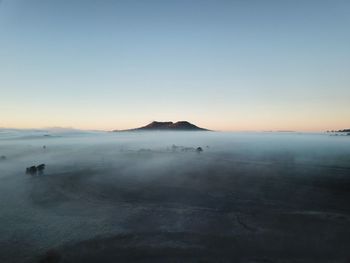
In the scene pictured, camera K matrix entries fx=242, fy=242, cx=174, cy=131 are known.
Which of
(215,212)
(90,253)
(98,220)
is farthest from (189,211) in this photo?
(90,253)

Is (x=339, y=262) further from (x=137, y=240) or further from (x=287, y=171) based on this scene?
(x=287, y=171)

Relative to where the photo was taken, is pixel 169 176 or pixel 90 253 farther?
pixel 169 176

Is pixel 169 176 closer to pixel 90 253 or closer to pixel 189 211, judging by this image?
pixel 189 211

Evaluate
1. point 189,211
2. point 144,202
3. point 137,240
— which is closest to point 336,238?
point 189,211

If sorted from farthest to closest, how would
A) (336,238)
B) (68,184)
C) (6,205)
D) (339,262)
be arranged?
(68,184) < (6,205) < (336,238) < (339,262)

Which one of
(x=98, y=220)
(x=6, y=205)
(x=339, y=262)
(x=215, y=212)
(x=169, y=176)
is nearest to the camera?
(x=339, y=262)

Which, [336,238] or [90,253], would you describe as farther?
[336,238]
